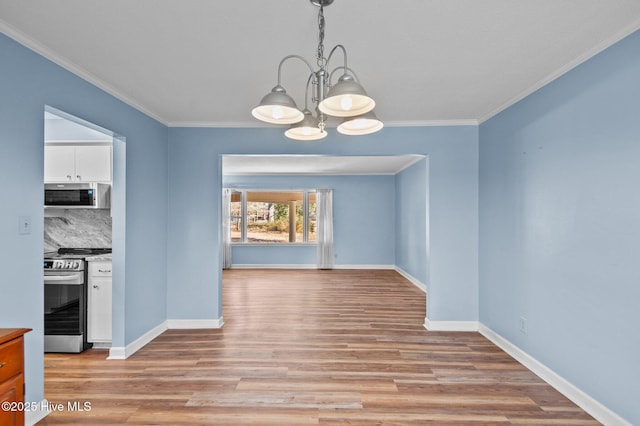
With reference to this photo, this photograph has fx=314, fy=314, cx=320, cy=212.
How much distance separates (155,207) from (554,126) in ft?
13.3

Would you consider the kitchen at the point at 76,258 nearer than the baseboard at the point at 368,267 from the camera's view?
Yes

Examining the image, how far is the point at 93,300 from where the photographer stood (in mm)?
3232

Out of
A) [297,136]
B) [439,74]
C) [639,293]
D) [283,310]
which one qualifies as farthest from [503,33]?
[283,310]

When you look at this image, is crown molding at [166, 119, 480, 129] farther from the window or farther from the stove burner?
the window

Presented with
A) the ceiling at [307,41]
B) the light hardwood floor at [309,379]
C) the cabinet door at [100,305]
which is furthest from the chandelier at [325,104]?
the cabinet door at [100,305]

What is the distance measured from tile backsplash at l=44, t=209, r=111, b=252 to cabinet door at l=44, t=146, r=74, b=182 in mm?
518

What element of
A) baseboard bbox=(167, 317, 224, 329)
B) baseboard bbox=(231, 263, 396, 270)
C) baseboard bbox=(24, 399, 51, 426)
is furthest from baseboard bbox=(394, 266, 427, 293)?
baseboard bbox=(24, 399, 51, 426)

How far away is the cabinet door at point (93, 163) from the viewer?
334 centimetres

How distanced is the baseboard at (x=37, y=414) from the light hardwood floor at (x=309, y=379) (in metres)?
0.06

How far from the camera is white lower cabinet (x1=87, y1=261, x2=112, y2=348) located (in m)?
3.23

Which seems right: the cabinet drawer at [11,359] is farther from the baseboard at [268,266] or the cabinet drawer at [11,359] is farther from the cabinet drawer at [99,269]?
the baseboard at [268,266]

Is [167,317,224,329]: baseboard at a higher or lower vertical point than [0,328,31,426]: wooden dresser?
lower

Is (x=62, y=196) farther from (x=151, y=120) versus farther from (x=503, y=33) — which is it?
(x=503, y=33)

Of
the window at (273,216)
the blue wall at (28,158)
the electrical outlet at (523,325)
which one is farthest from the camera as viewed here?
the window at (273,216)
